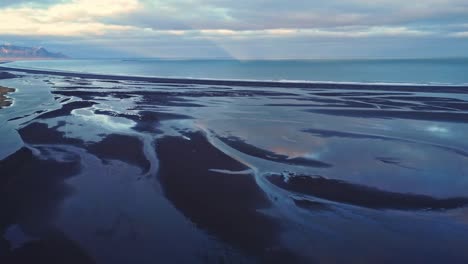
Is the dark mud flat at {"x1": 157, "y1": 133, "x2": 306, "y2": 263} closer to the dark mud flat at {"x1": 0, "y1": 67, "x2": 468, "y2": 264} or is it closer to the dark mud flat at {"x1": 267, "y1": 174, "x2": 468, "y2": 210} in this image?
the dark mud flat at {"x1": 0, "y1": 67, "x2": 468, "y2": 264}

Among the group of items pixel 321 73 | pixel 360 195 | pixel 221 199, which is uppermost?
pixel 321 73

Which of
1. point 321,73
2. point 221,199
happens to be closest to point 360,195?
point 221,199

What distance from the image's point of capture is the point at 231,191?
11.5m

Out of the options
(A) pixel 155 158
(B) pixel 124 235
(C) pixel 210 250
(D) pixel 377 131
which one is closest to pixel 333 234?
(C) pixel 210 250

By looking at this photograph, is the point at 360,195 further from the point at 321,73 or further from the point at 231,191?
the point at 321,73

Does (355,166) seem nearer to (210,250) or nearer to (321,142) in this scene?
(321,142)

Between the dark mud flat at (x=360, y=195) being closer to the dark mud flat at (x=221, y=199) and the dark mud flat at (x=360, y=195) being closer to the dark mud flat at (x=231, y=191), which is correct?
the dark mud flat at (x=231, y=191)

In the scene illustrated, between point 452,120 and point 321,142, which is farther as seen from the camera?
point 452,120

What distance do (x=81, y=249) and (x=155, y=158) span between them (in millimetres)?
6838

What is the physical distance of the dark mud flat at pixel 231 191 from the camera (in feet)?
27.2

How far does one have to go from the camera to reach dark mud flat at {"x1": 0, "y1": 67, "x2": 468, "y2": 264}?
8.28m

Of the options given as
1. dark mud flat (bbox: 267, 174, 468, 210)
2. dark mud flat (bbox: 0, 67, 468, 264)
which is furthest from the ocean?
dark mud flat (bbox: 267, 174, 468, 210)

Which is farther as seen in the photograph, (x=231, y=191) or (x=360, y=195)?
(x=231, y=191)

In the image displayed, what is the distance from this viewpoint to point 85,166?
13766 mm
